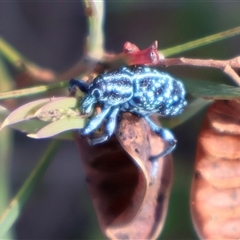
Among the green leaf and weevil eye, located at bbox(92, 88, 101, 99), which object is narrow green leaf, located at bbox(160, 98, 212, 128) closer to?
the green leaf

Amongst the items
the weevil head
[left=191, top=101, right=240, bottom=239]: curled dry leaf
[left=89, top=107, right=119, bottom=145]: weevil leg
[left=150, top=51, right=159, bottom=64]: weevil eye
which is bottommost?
[left=191, top=101, right=240, bottom=239]: curled dry leaf

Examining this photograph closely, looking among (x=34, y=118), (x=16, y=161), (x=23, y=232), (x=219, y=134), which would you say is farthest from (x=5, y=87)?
(x=23, y=232)

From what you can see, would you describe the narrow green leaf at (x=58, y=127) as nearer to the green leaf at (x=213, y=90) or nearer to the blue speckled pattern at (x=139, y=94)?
the blue speckled pattern at (x=139, y=94)

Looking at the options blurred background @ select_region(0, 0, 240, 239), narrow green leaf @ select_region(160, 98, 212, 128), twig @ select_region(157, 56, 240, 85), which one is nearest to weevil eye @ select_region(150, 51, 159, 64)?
twig @ select_region(157, 56, 240, 85)

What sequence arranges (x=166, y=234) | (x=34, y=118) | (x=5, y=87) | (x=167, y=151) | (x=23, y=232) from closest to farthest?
(x=34, y=118) → (x=167, y=151) → (x=5, y=87) → (x=166, y=234) → (x=23, y=232)

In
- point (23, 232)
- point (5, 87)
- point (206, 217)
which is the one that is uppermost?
point (5, 87)

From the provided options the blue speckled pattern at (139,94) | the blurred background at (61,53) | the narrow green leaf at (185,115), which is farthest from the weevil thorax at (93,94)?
the blurred background at (61,53)

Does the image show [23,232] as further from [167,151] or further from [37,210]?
[167,151]

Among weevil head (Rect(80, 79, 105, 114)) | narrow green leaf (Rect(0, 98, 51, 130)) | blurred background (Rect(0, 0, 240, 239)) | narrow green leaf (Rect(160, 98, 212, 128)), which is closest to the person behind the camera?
narrow green leaf (Rect(0, 98, 51, 130))

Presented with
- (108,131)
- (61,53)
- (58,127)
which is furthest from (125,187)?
(61,53)
